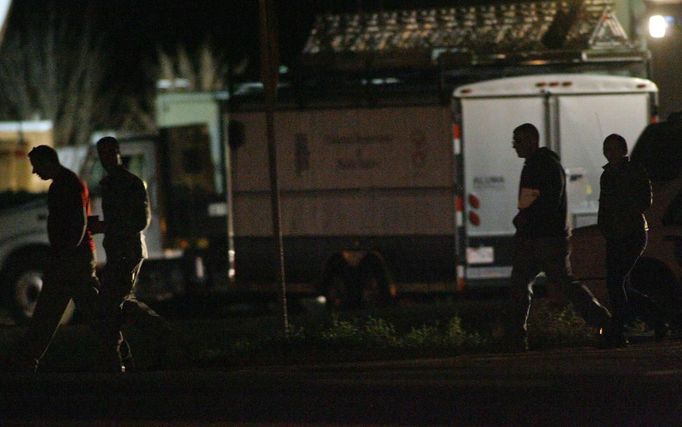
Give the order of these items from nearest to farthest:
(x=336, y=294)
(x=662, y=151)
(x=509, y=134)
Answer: (x=662, y=151) < (x=509, y=134) < (x=336, y=294)

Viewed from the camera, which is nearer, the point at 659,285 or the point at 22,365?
the point at 22,365

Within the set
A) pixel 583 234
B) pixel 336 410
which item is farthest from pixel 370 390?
pixel 583 234

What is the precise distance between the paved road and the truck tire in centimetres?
713

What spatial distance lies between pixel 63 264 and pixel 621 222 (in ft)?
14.1

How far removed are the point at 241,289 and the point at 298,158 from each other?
178cm

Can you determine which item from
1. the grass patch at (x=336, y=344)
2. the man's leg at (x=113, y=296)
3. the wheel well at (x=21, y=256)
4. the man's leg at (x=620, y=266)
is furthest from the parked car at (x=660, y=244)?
the wheel well at (x=21, y=256)

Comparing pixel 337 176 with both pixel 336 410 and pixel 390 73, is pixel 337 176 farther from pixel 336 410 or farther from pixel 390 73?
pixel 336 410

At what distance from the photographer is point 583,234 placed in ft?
42.2

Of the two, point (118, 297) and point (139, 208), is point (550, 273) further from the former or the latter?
point (118, 297)

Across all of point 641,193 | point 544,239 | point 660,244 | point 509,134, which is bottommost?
point 660,244

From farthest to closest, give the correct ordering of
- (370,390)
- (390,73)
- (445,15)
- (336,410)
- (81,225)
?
(445,15), (390,73), (81,225), (370,390), (336,410)

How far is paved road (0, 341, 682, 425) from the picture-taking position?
846 centimetres

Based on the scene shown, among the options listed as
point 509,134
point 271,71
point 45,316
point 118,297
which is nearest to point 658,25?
point 509,134

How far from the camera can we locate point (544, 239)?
36.1 feet
